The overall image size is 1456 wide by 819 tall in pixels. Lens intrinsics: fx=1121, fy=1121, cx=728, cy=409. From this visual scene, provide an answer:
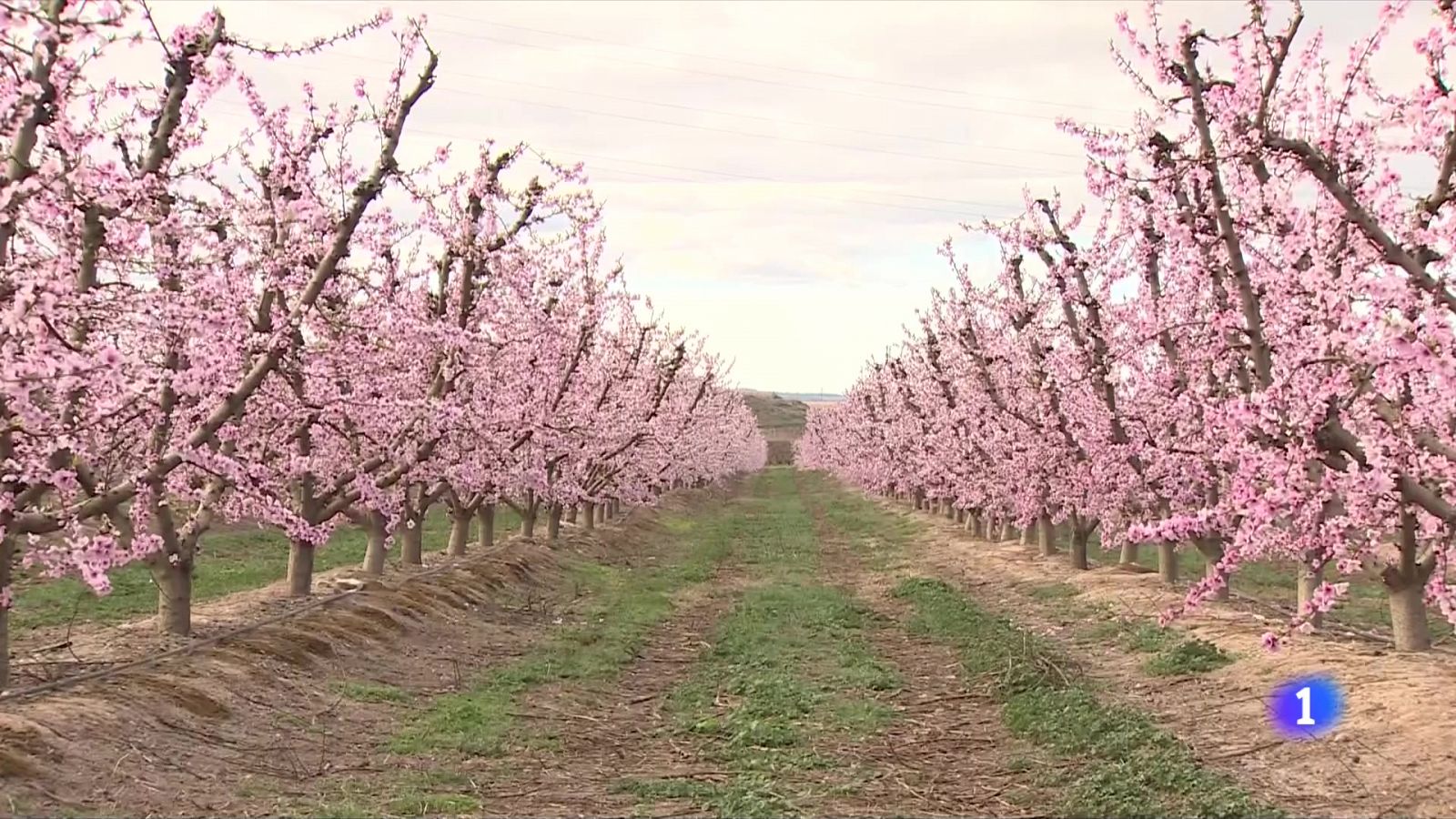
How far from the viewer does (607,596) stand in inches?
902

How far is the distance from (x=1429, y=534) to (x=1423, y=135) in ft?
15.3

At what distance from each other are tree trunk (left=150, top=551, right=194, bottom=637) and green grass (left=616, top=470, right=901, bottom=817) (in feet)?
18.9

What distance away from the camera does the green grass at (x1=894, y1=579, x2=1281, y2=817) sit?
27.4 feet

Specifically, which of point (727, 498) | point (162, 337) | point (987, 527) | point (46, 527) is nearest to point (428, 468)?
point (162, 337)

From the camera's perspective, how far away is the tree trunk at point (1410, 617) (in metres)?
12.8

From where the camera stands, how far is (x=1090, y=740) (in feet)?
34.1

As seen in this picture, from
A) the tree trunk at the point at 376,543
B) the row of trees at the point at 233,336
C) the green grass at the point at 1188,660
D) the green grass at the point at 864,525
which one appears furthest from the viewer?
the green grass at the point at 864,525

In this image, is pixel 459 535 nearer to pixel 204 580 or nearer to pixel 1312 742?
pixel 204 580

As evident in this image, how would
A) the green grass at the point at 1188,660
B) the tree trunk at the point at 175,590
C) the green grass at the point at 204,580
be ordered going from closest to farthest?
the tree trunk at the point at 175,590 → the green grass at the point at 1188,660 → the green grass at the point at 204,580

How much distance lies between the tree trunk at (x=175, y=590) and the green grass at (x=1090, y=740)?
9.43m

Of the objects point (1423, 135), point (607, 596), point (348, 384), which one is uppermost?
point (1423, 135)

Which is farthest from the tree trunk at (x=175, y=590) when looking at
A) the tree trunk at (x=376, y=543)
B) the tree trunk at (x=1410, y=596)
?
the tree trunk at (x=1410, y=596)

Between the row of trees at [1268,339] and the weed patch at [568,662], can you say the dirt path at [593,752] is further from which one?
the row of trees at [1268,339]

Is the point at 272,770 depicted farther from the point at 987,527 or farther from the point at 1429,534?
the point at 987,527
